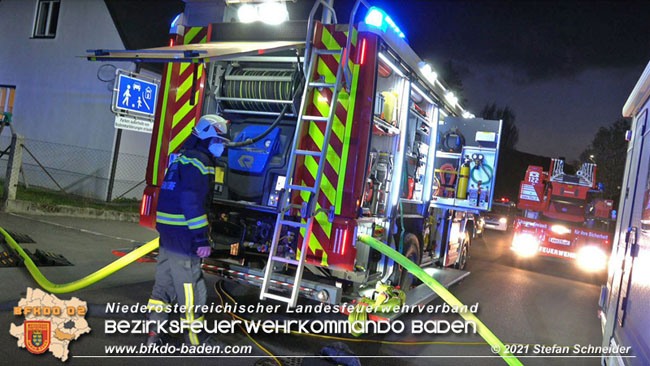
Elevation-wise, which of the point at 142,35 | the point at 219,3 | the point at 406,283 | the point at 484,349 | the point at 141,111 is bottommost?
the point at 484,349

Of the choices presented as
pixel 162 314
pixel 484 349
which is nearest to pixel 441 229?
pixel 484 349

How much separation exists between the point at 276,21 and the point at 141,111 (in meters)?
7.35

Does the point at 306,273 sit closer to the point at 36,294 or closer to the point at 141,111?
the point at 36,294

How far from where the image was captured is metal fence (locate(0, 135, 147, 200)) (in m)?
13.6

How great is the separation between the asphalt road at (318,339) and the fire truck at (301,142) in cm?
62

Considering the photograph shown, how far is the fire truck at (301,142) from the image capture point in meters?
4.46

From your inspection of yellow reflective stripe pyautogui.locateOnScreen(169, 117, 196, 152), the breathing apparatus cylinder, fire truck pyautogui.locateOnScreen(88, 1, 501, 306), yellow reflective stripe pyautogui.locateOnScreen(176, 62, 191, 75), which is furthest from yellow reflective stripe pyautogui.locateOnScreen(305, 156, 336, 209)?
the breathing apparatus cylinder

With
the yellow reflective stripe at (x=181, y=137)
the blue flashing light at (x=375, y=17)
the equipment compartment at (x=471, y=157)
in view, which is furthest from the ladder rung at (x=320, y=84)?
the equipment compartment at (x=471, y=157)

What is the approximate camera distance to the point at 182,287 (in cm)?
403

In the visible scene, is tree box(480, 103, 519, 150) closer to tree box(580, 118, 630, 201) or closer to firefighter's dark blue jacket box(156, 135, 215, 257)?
tree box(580, 118, 630, 201)

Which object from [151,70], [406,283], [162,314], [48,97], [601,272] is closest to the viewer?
[162,314]

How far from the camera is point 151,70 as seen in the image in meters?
14.2

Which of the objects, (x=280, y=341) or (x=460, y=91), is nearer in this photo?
(x=280, y=341)

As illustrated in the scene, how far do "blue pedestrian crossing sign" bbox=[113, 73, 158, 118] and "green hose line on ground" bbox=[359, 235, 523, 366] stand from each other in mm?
8159
